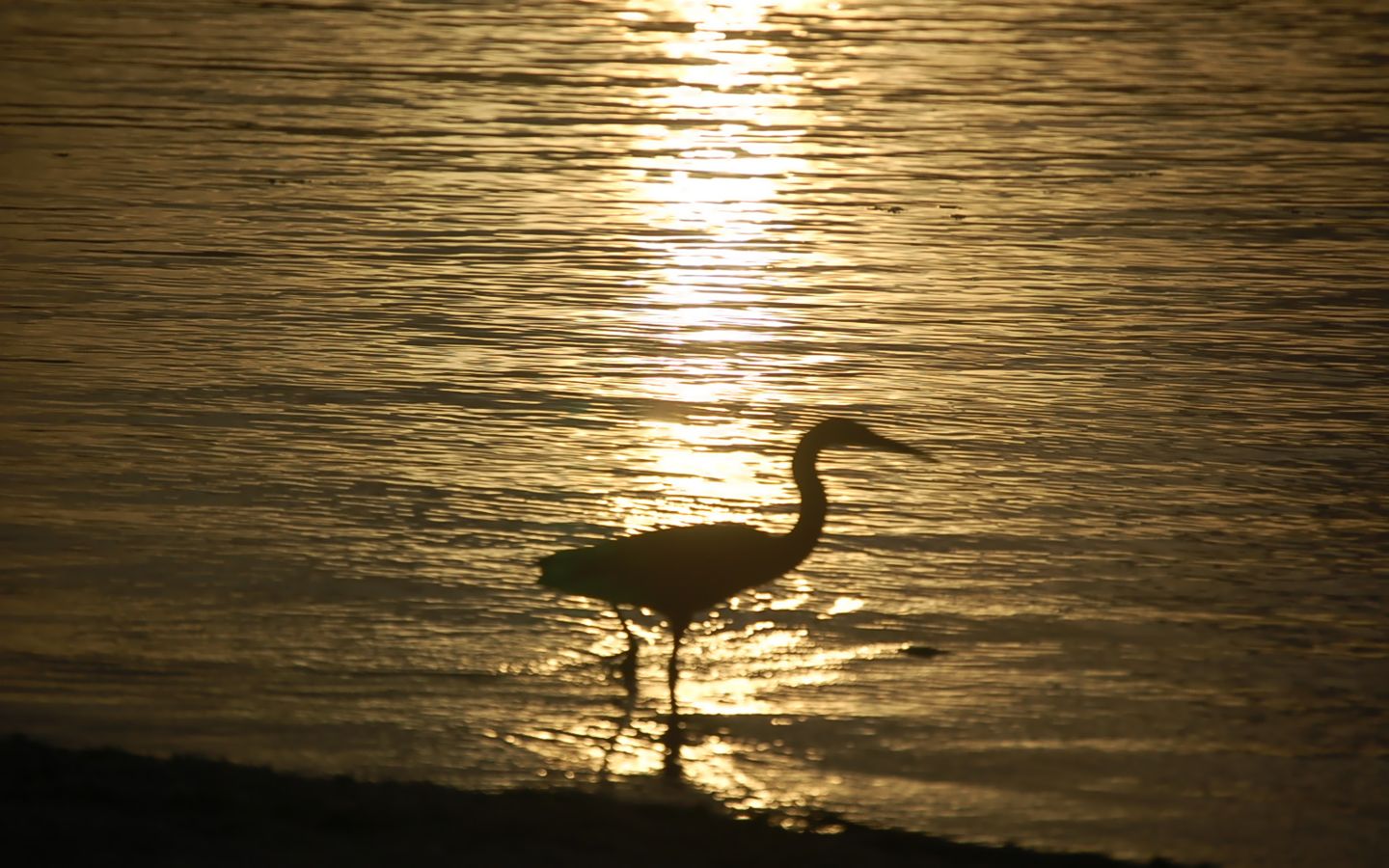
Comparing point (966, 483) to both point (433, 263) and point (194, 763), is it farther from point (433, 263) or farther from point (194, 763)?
point (433, 263)

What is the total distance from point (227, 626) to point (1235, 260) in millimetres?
11479

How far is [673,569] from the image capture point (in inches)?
351

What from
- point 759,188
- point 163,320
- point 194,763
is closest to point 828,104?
point 759,188

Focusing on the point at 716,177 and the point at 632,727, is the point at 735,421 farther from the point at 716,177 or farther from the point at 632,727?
the point at 716,177

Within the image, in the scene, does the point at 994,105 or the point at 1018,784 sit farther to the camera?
the point at 994,105

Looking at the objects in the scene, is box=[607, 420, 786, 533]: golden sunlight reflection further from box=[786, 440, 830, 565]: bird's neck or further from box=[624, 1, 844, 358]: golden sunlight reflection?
box=[786, 440, 830, 565]: bird's neck

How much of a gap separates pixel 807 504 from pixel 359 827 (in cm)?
310

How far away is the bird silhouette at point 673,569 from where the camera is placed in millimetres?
8898

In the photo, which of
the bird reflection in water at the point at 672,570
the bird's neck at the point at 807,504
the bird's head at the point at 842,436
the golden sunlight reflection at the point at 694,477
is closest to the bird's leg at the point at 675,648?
the bird reflection in water at the point at 672,570

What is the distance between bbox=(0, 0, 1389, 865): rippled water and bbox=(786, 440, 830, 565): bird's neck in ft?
1.94

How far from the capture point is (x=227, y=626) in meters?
9.60

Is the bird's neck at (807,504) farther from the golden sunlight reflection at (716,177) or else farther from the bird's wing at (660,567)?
the golden sunlight reflection at (716,177)

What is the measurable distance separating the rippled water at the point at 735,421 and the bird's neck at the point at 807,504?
0.59m

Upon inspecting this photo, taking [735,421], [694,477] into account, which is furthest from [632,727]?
[735,421]
